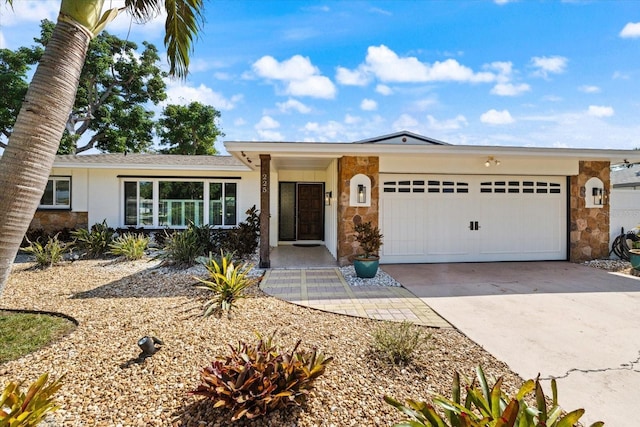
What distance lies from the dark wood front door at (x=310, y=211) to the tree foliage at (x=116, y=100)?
44.8 feet

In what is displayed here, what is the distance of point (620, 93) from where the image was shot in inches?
369

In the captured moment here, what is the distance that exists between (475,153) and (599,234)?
14.5ft

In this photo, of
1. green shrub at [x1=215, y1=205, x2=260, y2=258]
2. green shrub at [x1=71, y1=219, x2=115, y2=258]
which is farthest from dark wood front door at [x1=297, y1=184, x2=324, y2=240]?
green shrub at [x1=71, y1=219, x2=115, y2=258]

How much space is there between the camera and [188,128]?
22.6 metres

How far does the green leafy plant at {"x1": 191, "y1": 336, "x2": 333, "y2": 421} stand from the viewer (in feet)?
7.32

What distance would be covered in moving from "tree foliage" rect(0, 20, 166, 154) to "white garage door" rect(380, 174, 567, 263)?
1823 cm

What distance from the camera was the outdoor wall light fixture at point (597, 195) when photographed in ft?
27.8

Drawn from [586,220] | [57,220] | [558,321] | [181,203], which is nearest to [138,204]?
[181,203]

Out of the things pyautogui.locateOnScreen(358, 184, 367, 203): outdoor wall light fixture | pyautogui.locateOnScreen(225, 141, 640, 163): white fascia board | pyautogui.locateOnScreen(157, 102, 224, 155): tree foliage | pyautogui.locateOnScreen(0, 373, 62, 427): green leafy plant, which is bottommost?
pyautogui.locateOnScreen(0, 373, 62, 427): green leafy plant

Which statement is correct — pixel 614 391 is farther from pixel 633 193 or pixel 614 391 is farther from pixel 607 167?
pixel 633 193

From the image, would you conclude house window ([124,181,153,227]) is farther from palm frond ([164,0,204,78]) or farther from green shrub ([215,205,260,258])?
palm frond ([164,0,204,78])

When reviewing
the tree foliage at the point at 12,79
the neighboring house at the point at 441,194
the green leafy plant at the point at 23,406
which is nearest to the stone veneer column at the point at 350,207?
the neighboring house at the point at 441,194

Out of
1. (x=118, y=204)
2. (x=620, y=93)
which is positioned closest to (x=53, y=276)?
(x=118, y=204)

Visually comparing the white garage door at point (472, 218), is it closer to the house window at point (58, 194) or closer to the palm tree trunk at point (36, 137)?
the palm tree trunk at point (36, 137)
